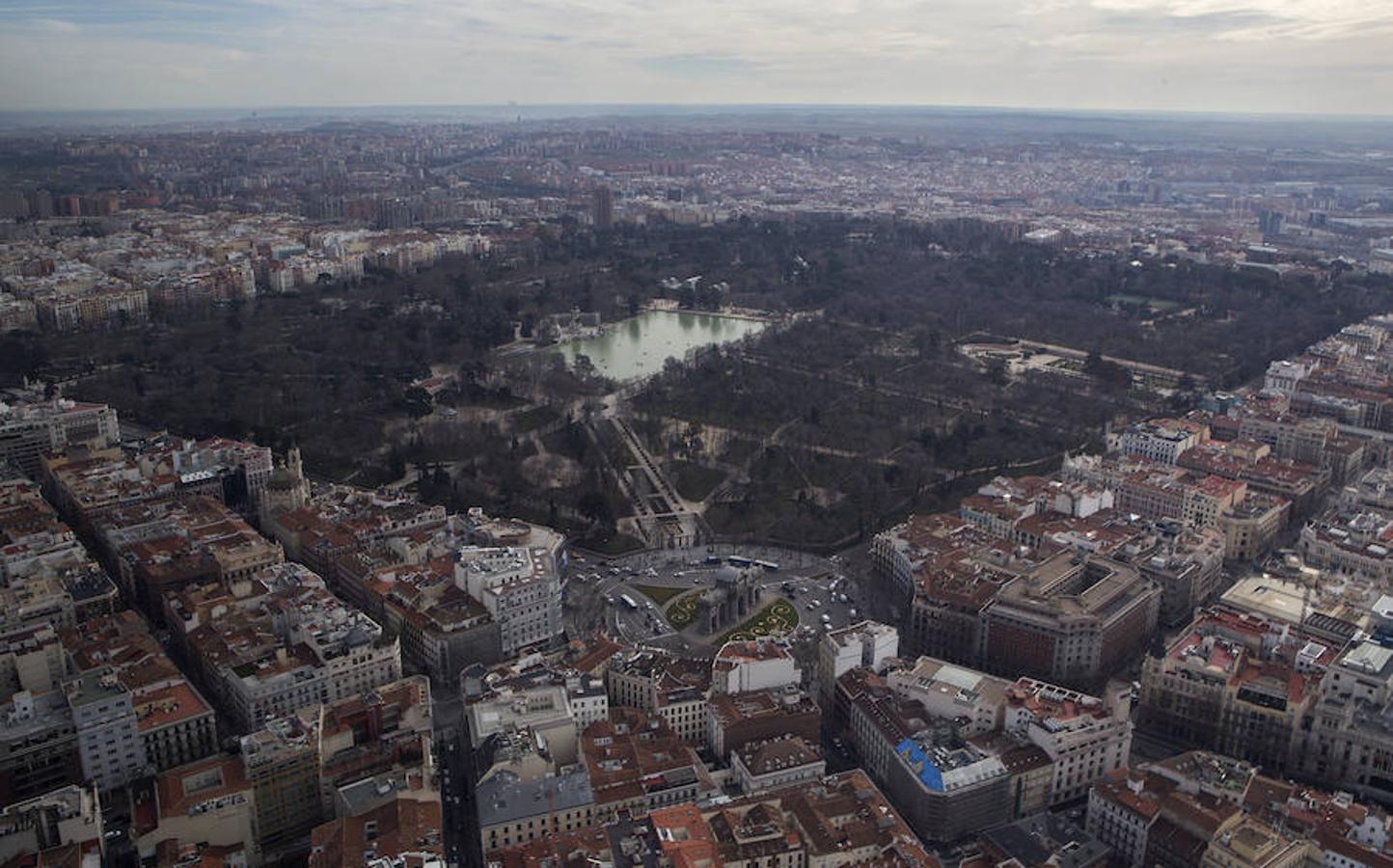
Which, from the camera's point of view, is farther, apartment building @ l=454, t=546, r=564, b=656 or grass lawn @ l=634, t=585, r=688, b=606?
grass lawn @ l=634, t=585, r=688, b=606

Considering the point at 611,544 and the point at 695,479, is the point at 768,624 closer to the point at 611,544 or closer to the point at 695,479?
the point at 611,544

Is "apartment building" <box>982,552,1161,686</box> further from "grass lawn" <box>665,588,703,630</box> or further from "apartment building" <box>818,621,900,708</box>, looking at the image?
"grass lawn" <box>665,588,703,630</box>

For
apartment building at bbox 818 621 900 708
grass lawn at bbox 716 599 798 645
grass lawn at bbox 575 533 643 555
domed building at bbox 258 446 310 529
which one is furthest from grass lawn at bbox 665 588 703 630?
domed building at bbox 258 446 310 529

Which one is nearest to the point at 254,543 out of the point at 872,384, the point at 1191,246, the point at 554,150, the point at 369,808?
the point at 369,808

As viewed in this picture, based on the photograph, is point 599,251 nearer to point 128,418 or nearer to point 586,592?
point 128,418

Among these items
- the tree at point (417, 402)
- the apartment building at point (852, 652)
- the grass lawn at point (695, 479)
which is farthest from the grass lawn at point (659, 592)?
the tree at point (417, 402)

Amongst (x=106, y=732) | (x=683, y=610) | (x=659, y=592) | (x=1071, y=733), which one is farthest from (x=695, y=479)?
(x=106, y=732)

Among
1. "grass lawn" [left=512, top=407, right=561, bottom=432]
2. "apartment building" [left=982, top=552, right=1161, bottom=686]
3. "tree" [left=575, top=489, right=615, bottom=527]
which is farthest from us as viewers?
"grass lawn" [left=512, top=407, right=561, bottom=432]
